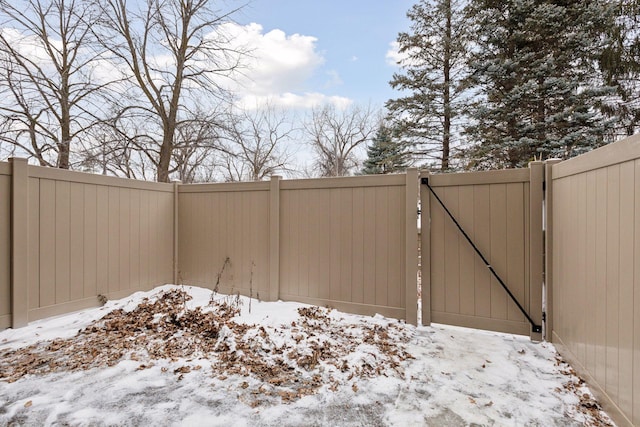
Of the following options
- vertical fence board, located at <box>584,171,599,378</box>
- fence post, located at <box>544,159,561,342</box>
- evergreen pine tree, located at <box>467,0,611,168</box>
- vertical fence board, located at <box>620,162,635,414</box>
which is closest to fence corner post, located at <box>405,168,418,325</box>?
fence post, located at <box>544,159,561,342</box>

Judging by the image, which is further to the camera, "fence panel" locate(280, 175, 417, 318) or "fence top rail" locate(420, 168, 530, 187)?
"fence panel" locate(280, 175, 417, 318)

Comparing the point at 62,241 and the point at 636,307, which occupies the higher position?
the point at 62,241

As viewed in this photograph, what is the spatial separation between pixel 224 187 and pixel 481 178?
3.20m

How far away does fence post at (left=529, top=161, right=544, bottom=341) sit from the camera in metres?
2.83

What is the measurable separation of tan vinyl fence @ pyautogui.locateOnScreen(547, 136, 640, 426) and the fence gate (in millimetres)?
233

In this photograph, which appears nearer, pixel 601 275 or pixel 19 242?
pixel 601 275

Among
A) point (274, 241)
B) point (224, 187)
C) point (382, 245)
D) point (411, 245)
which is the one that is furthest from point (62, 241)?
point (411, 245)

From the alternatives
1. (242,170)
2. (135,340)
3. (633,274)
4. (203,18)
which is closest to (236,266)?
(135,340)

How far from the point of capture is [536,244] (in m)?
2.84

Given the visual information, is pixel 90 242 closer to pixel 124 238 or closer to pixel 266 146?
pixel 124 238

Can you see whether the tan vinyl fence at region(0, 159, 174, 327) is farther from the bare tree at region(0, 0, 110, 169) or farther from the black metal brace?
the bare tree at region(0, 0, 110, 169)

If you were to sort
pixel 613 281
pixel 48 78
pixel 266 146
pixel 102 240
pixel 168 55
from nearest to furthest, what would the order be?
pixel 613 281 < pixel 102 240 < pixel 48 78 < pixel 168 55 < pixel 266 146

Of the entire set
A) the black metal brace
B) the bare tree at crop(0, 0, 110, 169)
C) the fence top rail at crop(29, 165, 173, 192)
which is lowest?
the black metal brace

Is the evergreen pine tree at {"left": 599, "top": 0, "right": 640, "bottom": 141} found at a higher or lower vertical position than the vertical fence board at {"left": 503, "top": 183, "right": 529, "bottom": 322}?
higher
